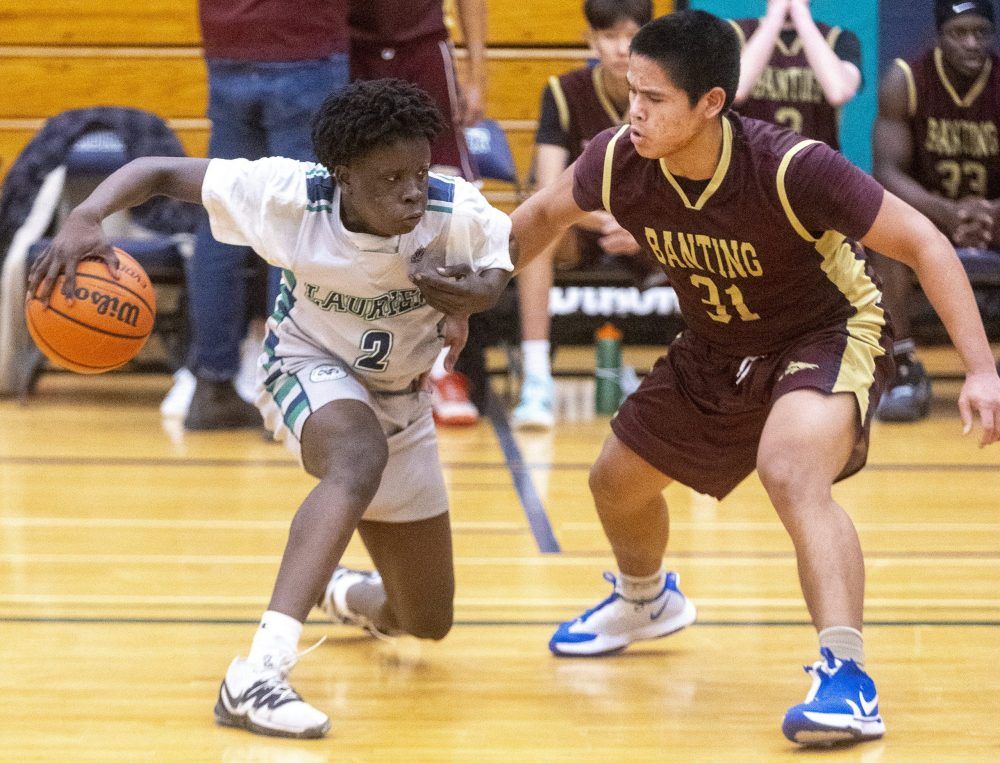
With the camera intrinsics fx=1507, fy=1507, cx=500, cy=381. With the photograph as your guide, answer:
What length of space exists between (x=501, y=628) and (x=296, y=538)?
91 cm

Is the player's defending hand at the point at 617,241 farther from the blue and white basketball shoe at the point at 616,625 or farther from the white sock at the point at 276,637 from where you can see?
the white sock at the point at 276,637

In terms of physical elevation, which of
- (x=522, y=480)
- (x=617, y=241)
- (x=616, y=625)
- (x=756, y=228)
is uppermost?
(x=756, y=228)

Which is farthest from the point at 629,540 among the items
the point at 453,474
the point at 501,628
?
the point at 453,474

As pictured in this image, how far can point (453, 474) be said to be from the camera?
17.7 ft

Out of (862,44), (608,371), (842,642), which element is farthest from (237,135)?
(862,44)

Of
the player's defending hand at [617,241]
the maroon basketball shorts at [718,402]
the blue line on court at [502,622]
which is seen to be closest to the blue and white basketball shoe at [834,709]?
the maroon basketball shorts at [718,402]

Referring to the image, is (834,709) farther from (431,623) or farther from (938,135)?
(938,135)

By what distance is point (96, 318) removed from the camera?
314cm

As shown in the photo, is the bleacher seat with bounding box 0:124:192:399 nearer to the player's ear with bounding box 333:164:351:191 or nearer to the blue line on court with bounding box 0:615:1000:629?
the blue line on court with bounding box 0:615:1000:629

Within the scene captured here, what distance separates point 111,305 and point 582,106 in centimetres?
350

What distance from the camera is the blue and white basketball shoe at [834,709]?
286 cm

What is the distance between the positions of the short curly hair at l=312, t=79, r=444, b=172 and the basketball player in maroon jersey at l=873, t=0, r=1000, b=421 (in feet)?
12.3

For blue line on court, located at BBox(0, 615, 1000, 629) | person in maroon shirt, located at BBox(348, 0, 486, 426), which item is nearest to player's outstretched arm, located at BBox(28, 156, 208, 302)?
blue line on court, located at BBox(0, 615, 1000, 629)

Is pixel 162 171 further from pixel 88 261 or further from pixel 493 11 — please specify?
pixel 493 11
